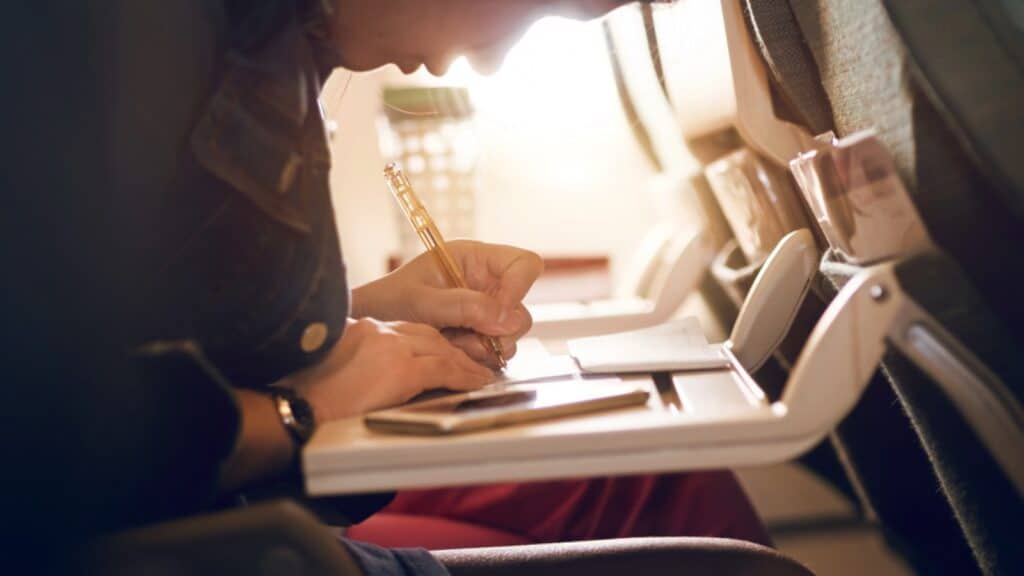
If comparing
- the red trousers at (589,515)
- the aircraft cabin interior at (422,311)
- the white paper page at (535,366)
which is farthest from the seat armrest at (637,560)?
the red trousers at (589,515)

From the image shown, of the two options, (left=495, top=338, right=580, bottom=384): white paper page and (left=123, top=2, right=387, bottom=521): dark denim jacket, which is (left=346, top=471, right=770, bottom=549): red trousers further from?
(left=123, top=2, right=387, bottom=521): dark denim jacket

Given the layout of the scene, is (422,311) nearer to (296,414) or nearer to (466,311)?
(466,311)

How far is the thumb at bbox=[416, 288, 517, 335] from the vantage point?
0.82 m

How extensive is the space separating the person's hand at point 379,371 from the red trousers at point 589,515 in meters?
0.39

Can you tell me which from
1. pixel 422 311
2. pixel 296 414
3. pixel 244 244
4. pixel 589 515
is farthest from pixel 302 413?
pixel 589 515

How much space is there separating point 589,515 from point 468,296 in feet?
1.32

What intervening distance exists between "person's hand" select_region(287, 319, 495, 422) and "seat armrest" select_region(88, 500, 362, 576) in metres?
0.12

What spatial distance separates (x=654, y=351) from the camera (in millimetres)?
810

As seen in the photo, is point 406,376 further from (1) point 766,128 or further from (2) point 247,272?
(1) point 766,128

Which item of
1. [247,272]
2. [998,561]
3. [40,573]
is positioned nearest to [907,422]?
[998,561]

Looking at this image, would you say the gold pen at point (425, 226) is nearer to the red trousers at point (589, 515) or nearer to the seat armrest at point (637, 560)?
the seat armrest at point (637, 560)

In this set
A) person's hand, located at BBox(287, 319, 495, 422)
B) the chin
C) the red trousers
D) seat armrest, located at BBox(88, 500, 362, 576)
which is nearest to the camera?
seat armrest, located at BBox(88, 500, 362, 576)

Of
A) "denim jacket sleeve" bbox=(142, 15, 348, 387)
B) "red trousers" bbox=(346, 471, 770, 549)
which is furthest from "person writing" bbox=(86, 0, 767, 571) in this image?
"red trousers" bbox=(346, 471, 770, 549)

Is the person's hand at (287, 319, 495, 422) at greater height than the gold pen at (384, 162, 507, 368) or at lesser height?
lesser
